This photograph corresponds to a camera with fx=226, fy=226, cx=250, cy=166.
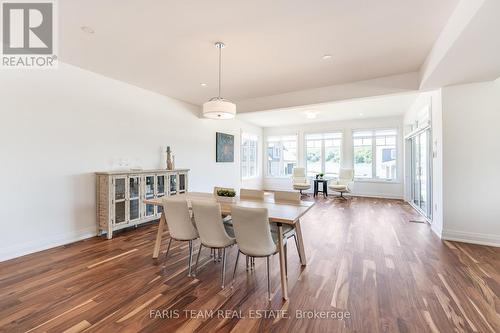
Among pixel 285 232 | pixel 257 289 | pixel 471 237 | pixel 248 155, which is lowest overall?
pixel 257 289

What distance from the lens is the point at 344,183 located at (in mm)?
7469

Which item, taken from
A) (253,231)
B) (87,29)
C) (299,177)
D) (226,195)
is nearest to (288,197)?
(226,195)

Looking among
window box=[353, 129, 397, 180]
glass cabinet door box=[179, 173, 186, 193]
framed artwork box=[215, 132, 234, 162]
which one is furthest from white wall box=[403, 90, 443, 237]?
framed artwork box=[215, 132, 234, 162]

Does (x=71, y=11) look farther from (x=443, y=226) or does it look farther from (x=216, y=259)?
(x=443, y=226)

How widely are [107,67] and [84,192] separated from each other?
2.02 metres

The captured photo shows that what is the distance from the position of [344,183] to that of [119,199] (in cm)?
647

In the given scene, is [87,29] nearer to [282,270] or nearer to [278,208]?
[278,208]

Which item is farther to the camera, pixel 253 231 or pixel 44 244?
pixel 44 244

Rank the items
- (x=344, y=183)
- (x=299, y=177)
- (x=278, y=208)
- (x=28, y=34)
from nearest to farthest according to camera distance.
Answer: (x=278, y=208) → (x=28, y=34) → (x=344, y=183) → (x=299, y=177)

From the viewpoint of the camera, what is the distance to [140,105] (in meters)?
4.46

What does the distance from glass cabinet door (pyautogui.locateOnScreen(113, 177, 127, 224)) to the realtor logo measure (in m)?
1.89

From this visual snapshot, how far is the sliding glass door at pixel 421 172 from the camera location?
4.46 metres

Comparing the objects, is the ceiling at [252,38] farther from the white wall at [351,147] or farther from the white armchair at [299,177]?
the white armchair at [299,177]

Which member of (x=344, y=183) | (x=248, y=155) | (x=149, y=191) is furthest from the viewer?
(x=248, y=155)
